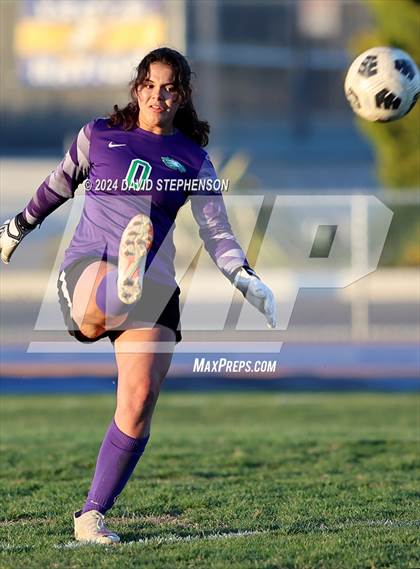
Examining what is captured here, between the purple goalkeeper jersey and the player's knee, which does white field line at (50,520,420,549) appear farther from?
the purple goalkeeper jersey

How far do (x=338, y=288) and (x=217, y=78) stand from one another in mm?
20760

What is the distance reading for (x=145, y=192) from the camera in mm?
5328

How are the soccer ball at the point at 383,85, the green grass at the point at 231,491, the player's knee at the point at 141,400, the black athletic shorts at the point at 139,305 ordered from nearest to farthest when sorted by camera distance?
the green grass at the point at 231,491 → the player's knee at the point at 141,400 → the black athletic shorts at the point at 139,305 → the soccer ball at the point at 383,85

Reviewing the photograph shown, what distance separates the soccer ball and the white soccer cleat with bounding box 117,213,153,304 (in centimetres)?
244

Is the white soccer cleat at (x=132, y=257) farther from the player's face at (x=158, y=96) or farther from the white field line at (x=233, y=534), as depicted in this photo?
the white field line at (x=233, y=534)

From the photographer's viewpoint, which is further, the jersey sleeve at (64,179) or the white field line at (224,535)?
the jersey sleeve at (64,179)

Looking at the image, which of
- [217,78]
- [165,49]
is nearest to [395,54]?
[165,49]

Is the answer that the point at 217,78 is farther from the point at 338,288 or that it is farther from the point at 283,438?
the point at 283,438

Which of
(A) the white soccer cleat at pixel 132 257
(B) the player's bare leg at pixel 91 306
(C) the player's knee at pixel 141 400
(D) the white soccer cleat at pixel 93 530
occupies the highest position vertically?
(A) the white soccer cleat at pixel 132 257

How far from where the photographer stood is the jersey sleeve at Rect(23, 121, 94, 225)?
18.0 feet

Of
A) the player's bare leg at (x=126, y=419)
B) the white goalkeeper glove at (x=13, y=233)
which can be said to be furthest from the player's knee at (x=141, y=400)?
the white goalkeeper glove at (x=13, y=233)

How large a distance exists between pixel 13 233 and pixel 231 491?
200cm

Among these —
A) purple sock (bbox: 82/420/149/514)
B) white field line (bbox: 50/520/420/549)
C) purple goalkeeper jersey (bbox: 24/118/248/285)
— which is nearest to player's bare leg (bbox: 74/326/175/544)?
purple sock (bbox: 82/420/149/514)

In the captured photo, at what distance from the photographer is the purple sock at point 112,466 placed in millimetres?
5316
